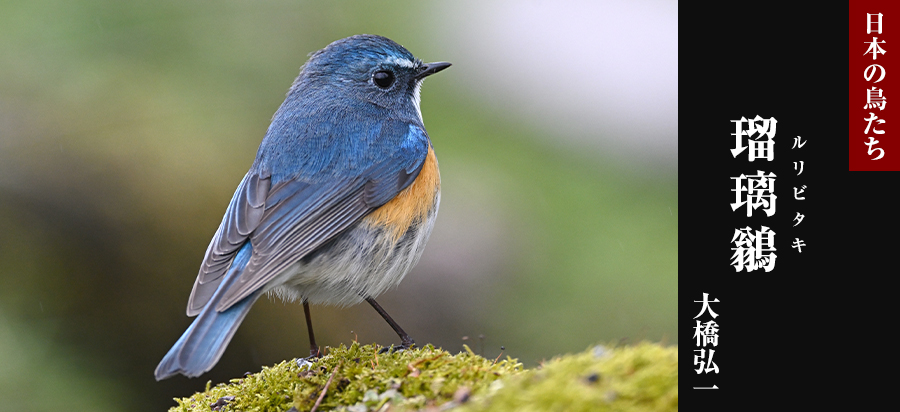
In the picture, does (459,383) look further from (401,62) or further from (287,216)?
(401,62)

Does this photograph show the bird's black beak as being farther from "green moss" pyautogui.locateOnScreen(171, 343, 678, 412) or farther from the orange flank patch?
"green moss" pyautogui.locateOnScreen(171, 343, 678, 412)

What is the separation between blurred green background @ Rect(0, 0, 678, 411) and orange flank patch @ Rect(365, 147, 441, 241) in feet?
2.20

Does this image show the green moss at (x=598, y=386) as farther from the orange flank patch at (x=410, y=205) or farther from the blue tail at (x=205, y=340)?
the orange flank patch at (x=410, y=205)

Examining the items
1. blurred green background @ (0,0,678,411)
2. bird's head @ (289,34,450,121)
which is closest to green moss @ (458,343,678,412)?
blurred green background @ (0,0,678,411)

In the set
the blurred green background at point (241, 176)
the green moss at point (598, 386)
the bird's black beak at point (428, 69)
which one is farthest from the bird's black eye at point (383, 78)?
the green moss at point (598, 386)

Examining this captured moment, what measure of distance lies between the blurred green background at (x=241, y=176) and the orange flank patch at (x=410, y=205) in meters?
0.67

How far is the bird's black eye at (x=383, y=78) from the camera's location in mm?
5066

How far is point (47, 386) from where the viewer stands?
5.91 metres

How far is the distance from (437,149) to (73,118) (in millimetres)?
4355

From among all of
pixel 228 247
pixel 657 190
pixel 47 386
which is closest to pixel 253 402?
pixel 228 247

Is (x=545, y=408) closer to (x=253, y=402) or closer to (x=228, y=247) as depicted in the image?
(x=253, y=402)

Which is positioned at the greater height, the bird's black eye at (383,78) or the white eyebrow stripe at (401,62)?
the white eyebrow stripe at (401,62)

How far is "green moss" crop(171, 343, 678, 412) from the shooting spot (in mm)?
2586

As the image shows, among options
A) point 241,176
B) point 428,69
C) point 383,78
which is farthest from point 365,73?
point 241,176
